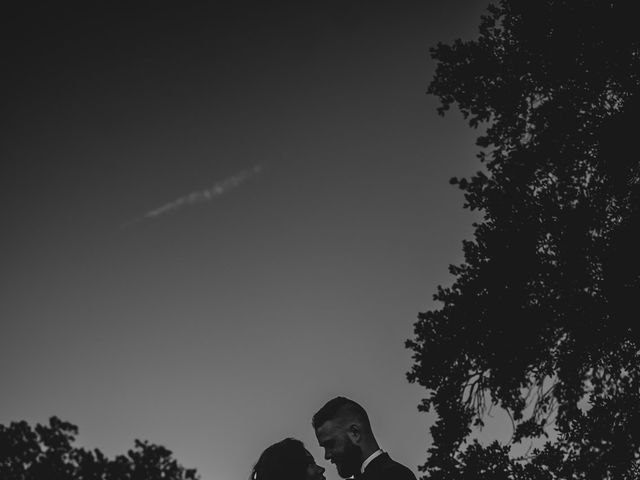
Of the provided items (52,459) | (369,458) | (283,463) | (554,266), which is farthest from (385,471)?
(52,459)

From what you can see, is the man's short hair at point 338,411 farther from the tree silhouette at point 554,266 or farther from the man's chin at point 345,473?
the tree silhouette at point 554,266

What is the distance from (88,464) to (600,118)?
32.3 meters

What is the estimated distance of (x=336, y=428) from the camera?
169 inches

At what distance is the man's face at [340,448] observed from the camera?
410 centimetres

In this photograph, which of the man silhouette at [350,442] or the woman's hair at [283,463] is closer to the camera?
the man silhouette at [350,442]

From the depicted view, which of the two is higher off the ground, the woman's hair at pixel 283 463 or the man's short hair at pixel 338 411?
the man's short hair at pixel 338 411

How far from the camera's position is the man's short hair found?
4359mm

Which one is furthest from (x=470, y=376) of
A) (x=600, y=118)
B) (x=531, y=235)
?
(x=600, y=118)

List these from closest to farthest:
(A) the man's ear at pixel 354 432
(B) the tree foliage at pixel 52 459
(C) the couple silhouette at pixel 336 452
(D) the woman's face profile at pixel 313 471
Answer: (C) the couple silhouette at pixel 336 452
(A) the man's ear at pixel 354 432
(D) the woman's face profile at pixel 313 471
(B) the tree foliage at pixel 52 459

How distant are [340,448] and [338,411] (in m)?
0.34

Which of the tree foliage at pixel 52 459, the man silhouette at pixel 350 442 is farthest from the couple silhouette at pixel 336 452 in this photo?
the tree foliage at pixel 52 459

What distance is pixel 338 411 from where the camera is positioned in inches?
173

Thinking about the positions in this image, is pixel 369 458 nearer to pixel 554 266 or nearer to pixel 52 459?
→ pixel 554 266

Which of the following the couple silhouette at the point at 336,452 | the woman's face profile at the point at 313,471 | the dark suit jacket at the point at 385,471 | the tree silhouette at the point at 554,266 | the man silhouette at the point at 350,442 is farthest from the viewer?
the tree silhouette at the point at 554,266
